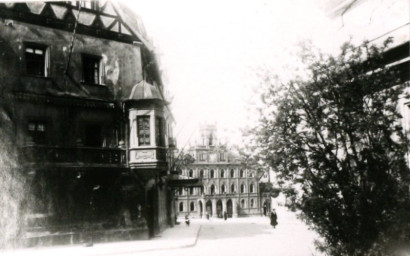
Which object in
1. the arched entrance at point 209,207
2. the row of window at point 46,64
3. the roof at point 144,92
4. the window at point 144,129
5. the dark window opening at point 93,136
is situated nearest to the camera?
the row of window at point 46,64

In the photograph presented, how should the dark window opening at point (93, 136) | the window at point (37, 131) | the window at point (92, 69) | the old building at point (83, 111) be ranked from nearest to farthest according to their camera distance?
the old building at point (83, 111)
the window at point (37, 131)
the dark window opening at point (93, 136)
the window at point (92, 69)

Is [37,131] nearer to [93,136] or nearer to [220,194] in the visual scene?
[93,136]

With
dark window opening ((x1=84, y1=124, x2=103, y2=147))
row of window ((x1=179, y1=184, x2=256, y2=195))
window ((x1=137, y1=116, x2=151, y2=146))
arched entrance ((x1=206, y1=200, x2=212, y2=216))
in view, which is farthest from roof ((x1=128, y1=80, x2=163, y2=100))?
arched entrance ((x1=206, y1=200, x2=212, y2=216))

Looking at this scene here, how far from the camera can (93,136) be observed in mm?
13039

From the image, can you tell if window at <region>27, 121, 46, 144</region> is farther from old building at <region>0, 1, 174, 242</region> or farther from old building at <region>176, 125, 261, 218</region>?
old building at <region>176, 125, 261, 218</region>

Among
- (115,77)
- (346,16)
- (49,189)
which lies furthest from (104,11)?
(346,16)

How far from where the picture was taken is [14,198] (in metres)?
9.30

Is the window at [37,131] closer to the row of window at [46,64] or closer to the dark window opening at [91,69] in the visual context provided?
the row of window at [46,64]

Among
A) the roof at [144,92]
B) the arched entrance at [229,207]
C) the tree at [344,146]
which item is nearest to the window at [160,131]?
the roof at [144,92]

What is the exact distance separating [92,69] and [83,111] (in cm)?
148

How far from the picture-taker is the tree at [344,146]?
557 centimetres

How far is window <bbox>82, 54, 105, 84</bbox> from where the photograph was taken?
42.6 feet

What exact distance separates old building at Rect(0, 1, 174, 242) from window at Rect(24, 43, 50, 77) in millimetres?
29

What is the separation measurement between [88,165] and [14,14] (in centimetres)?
489
